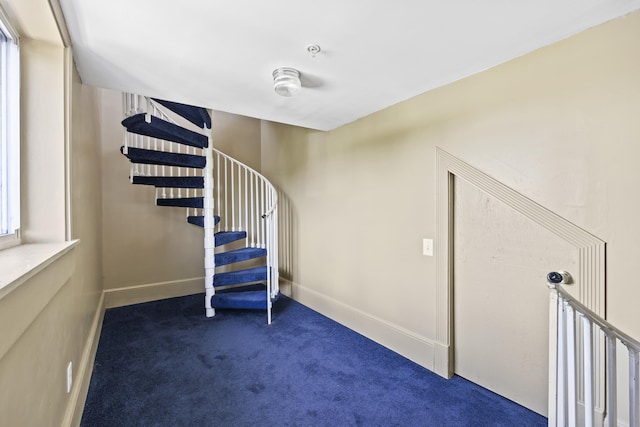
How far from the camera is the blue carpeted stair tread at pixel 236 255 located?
356 centimetres

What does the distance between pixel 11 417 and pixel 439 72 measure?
8.31 ft

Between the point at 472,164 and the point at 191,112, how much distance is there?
2865 millimetres

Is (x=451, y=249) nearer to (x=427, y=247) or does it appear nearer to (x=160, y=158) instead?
(x=427, y=247)

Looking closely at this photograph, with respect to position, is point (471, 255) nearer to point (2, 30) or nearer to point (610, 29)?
point (610, 29)

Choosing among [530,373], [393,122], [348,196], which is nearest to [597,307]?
[530,373]

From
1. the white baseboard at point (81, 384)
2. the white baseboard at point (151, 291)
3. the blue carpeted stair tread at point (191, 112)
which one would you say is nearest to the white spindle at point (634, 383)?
the white baseboard at point (81, 384)

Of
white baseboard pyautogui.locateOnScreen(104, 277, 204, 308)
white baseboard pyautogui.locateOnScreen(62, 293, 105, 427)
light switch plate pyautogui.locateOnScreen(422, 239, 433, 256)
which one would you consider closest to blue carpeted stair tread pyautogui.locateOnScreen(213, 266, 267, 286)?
white baseboard pyautogui.locateOnScreen(104, 277, 204, 308)

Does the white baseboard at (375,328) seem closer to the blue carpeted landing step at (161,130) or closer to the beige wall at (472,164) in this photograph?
the beige wall at (472,164)

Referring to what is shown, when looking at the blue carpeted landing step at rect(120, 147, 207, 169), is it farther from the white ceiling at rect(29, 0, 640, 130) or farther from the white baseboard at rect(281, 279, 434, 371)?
the white baseboard at rect(281, 279, 434, 371)

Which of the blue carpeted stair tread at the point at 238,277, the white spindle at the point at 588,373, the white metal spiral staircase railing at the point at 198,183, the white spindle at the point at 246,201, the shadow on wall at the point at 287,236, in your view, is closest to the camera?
the white spindle at the point at 588,373

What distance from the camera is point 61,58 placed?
150 centimetres

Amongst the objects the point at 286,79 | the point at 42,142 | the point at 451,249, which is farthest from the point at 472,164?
the point at 42,142

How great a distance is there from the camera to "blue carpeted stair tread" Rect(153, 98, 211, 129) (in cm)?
312

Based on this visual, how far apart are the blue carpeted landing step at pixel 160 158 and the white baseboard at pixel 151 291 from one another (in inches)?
68.4
